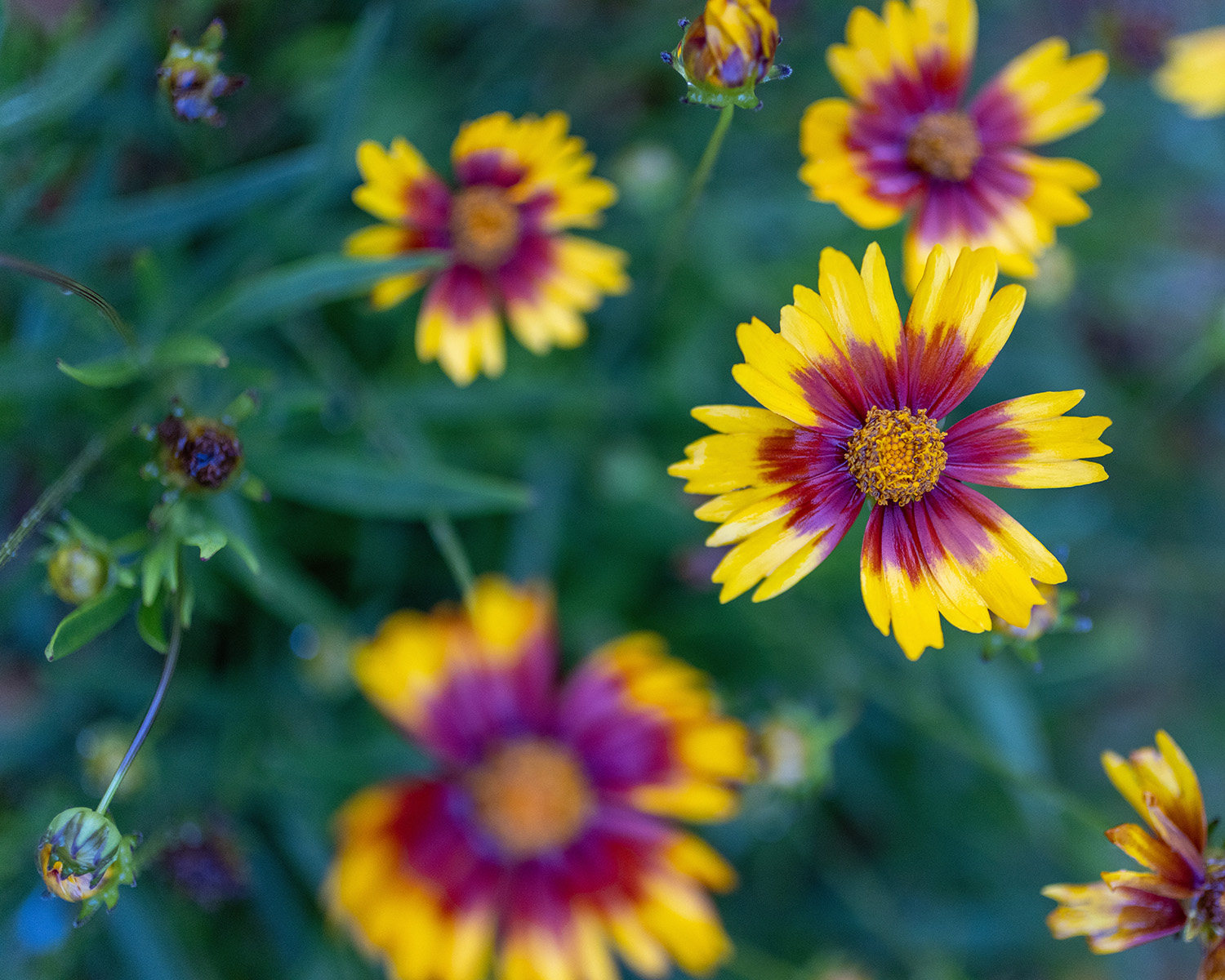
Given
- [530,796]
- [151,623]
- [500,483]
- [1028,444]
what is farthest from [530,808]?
[1028,444]

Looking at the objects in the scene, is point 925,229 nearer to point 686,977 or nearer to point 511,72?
point 511,72

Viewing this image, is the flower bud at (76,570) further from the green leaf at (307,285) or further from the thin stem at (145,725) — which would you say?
the green leaf at (307,285)

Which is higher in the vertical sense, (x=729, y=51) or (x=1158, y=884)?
(x=729, y=51)

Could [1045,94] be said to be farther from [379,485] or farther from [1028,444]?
[379,485]

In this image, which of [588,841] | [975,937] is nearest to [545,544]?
[588,841]

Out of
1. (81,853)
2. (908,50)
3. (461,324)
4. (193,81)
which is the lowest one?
(81,853)

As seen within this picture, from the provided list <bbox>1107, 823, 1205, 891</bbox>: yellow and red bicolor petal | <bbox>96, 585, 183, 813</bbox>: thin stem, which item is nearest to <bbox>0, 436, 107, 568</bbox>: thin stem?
<bbox>96, 585, 183, 813</bbox>: thin stem

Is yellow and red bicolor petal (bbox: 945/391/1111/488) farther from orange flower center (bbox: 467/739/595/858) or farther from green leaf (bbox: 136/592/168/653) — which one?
orange flower center (bbox: 467/739/595/858)
